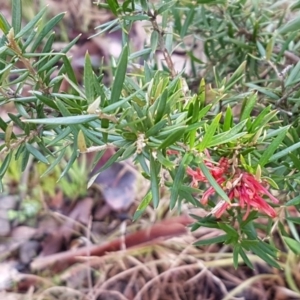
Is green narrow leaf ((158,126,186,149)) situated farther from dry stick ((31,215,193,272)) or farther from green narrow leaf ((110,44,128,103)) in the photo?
dry stick ((31,215,193,272))

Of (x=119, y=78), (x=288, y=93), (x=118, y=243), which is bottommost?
(x=118, y=243)

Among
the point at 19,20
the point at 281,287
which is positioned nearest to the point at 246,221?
the point at 19,20

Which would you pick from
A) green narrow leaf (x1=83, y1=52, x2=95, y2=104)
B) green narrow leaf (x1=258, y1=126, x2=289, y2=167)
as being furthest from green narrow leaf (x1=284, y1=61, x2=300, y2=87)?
green narrow leaf (x1=83, y1=52, x2=95, y2=104)

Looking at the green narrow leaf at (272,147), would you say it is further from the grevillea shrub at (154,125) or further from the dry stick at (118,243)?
the dry stick at (118,243)

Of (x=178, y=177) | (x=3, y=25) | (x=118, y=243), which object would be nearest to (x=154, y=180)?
(x=178, y=177)

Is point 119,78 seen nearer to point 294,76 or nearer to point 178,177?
point 178,177

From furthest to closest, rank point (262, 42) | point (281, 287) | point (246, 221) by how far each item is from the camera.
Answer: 1. point (281, 287)
2. point (262, 42)
3. point (246, 221)

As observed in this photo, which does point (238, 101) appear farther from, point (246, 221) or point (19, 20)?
point (19, 20)
